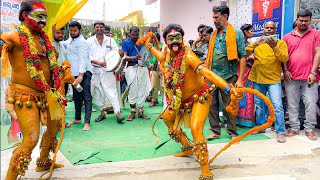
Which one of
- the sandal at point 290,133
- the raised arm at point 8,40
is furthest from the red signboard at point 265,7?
the raised arm at point 8,40

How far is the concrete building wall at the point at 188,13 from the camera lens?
29.1ft

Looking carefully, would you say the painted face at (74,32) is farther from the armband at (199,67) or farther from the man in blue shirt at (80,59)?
the armband at (199,67)

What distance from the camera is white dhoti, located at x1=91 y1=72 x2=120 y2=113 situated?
6.39m

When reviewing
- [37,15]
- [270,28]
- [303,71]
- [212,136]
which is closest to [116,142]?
[212,136]

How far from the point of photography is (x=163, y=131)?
5742mm

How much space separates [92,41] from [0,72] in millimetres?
2372

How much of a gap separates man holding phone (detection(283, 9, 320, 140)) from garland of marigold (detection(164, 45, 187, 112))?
2367 mm

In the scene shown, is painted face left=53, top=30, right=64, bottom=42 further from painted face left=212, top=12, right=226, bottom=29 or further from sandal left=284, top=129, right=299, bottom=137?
sandal left=284, top=129, right=299, bottom=137

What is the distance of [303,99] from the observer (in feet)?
17.2

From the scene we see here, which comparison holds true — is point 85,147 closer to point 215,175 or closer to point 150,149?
point 150,149

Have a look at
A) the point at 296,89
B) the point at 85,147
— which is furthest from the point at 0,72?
the point at 296,89

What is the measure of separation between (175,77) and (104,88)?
2.99 metres

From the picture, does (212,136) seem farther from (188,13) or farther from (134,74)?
(188,13)

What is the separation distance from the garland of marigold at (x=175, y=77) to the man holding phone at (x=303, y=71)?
7.77 feet
